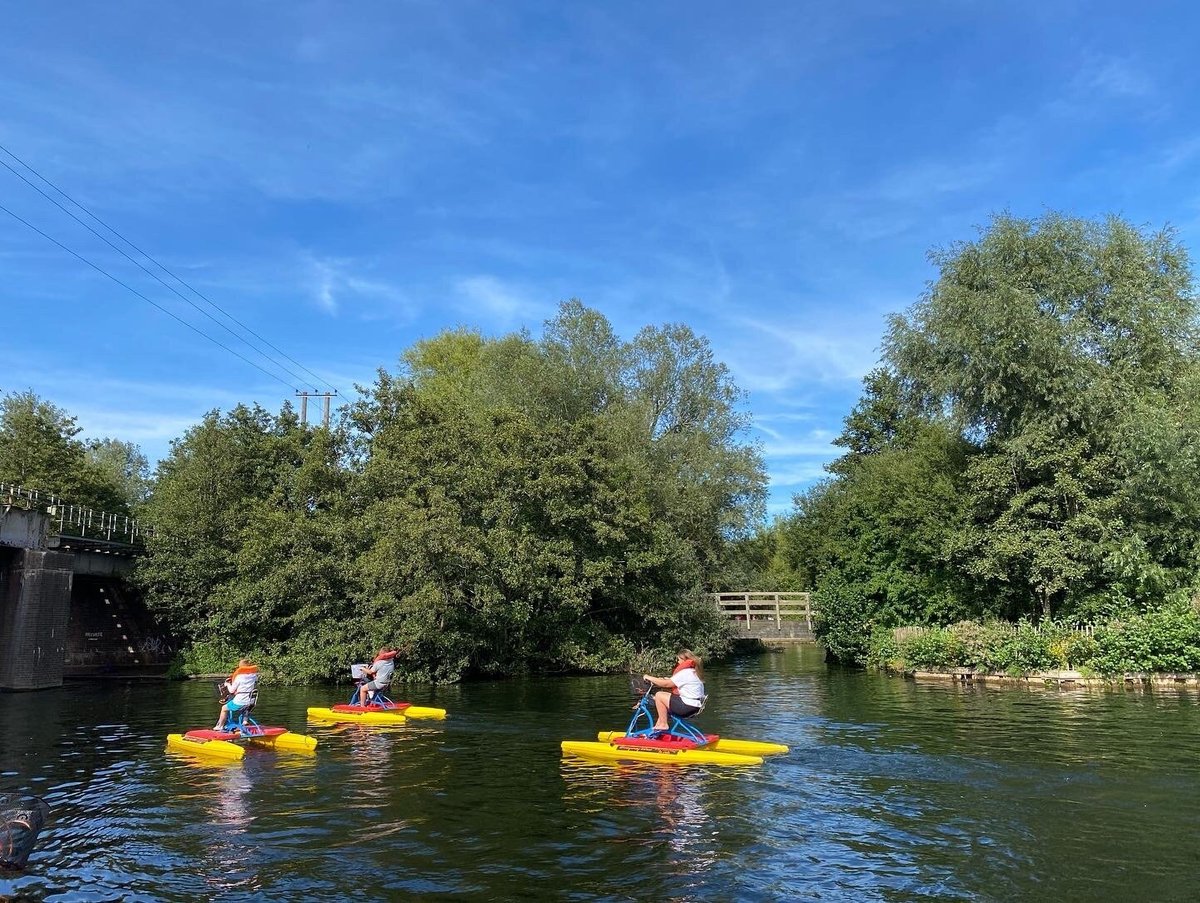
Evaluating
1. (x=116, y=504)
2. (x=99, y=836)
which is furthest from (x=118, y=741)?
(x=116, y=504)

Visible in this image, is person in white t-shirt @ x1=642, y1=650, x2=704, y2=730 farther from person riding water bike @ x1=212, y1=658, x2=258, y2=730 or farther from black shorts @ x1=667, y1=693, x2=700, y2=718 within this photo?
person riding water bike @ x1=212, y1=658, x2=258, y2=730

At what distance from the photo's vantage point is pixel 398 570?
2811 cm

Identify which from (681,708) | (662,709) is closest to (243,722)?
(662,709)

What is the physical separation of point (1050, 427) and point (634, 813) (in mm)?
21389

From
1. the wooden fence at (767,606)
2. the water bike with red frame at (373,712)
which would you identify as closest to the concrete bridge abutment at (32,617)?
the water bike with red frame at (373,712)

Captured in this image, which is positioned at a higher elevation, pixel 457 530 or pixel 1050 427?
pixel 1050 427

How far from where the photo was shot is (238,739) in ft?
54.7

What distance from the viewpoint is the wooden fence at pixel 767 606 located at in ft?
156

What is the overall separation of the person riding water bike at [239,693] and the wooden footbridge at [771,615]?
31.0 meters

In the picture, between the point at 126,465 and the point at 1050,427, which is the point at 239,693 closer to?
the point at 1050,427

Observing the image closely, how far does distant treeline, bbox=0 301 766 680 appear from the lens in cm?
2948

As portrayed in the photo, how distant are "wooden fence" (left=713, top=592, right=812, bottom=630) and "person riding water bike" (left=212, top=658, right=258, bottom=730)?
3219cm

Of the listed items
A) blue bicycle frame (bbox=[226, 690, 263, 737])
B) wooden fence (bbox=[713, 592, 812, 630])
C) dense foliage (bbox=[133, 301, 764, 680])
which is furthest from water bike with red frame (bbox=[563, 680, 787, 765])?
wooden fence (bbox=[713, 592, 812, 630])

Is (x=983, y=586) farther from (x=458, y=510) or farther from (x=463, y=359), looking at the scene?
(x=463, y=359)
